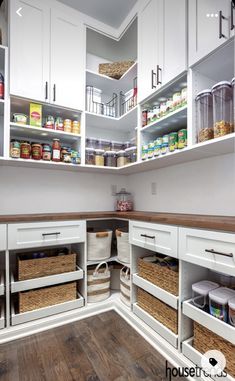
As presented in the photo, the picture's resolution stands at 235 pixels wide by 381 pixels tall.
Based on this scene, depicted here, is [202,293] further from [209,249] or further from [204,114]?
[204,114]

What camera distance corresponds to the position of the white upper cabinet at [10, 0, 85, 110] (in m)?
1.64

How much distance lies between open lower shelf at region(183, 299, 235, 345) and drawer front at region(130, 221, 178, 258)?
0.97 feet

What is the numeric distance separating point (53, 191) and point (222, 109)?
5.49 feet

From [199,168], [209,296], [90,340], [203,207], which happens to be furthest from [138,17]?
[90,340]

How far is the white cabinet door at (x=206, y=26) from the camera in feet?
3.62

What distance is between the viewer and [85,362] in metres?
1.23

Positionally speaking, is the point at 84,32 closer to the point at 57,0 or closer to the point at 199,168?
the point at 57,0

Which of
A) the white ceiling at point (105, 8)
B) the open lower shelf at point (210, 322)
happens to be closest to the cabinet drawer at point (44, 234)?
the open lower shelf at point (210, 322)

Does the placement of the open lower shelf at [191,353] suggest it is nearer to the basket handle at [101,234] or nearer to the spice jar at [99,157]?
the basket handle at [101,234]

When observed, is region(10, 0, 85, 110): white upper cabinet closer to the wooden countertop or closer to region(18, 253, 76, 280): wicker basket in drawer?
the wooden countertop

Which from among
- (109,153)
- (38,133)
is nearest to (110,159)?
(109,153)

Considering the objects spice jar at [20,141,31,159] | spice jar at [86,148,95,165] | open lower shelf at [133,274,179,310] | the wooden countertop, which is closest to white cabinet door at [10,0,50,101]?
spice jar at [20,141,31,159]

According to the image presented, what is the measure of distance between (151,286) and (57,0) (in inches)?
98.8

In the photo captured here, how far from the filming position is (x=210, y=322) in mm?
1059
